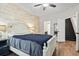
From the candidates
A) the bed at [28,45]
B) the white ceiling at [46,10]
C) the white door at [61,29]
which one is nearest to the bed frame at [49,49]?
the bed at [28,45]

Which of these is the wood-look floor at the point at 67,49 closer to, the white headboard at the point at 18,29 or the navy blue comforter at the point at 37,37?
the navy blue comforter at the point at 37,37

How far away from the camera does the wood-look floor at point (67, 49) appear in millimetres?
2010

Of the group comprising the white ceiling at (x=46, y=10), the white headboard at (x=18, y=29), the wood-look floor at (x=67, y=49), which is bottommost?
the wood-look floor at (x=67, y=49)

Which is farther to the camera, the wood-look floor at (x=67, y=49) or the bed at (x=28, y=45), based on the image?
the wood-look floor at (x=67, y=49)

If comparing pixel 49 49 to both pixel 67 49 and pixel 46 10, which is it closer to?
pixel 67 49

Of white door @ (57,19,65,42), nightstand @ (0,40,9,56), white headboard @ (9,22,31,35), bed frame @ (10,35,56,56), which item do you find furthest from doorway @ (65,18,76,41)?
nightstand @ (0,40,9,56)

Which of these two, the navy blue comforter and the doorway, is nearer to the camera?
the navy blue comforter

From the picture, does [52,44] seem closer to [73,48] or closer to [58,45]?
[58,45]

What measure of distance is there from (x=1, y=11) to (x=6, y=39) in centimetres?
49

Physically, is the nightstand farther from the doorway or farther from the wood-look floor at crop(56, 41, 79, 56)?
the doorway

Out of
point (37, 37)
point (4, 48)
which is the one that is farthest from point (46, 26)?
point (4, 48)

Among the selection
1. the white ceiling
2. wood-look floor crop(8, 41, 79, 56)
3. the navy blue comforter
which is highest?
the white ceiling

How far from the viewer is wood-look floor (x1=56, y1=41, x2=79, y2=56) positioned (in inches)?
79.1

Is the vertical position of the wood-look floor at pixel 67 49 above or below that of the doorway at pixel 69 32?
below
